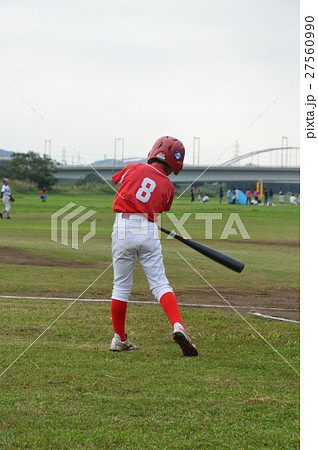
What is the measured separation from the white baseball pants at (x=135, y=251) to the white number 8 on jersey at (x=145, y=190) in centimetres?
16

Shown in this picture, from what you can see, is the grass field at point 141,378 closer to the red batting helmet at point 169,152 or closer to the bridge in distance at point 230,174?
the red batting helmet at point 169,152

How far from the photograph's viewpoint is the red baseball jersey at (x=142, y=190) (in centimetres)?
630

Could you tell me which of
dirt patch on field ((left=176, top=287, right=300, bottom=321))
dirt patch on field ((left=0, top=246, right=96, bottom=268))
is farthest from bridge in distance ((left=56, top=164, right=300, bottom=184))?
dirt patch on field ((left=176, top=287, right=300, bottom=321))

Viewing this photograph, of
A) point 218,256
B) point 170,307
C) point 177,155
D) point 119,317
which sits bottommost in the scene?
point 119,317

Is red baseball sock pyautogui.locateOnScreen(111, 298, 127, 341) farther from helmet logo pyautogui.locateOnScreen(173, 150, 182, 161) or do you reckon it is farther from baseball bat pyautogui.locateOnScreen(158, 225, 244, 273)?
helmet logo pyautogui.locateOnScreen(173, 150, 182, 161)

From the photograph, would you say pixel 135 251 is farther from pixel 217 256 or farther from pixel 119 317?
pixel 217 256

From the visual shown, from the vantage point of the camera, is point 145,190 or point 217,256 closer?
point 145,190

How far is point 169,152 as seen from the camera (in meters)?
6.56

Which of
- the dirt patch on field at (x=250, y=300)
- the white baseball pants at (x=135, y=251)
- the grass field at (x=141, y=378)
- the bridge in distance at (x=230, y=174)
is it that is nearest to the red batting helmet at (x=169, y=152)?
the white baseball pants at (x=135, y=251)

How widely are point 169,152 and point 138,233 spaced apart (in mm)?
873

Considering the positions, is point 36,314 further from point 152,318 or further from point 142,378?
point 142,378

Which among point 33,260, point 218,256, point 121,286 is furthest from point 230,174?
point 121,286

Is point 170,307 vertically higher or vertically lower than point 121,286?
lower

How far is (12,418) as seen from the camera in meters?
4.21
